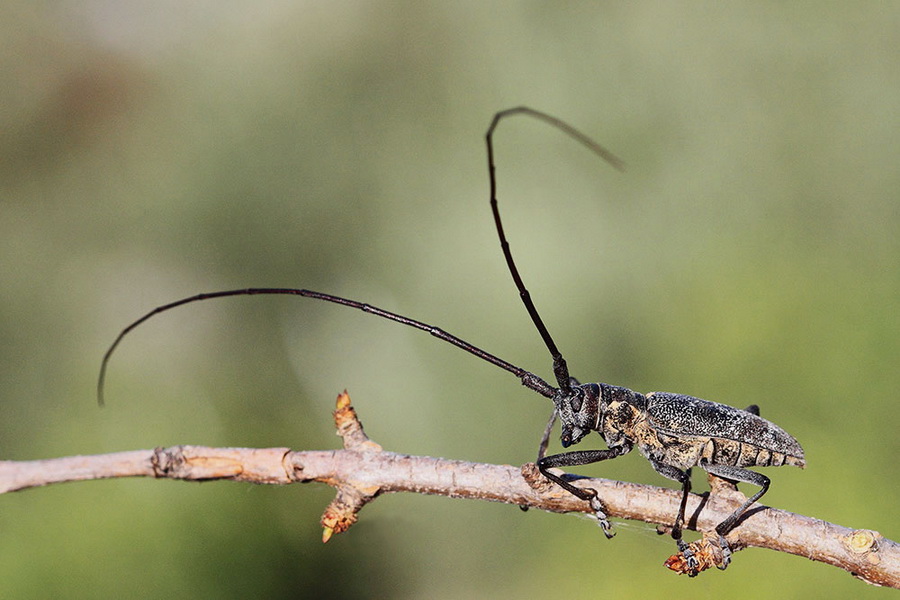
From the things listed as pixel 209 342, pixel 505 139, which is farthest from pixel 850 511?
pixel 209 342

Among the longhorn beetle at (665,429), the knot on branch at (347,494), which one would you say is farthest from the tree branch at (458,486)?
the longhorn beetle at (665,429)

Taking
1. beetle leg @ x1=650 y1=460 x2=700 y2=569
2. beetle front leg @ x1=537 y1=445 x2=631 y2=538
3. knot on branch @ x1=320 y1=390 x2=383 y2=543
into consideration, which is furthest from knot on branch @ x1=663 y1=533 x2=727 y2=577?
knot on branch @ x1=320 y1=390 x2=383 y2=543

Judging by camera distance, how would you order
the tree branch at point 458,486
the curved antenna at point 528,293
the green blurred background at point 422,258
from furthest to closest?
the green blurred background at point 422,258, the curved antenna at point 528,293, the tree branch at point 458,486

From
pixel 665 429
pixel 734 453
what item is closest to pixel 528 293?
pixel 665 429

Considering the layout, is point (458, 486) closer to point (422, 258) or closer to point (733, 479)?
point (733, 479)

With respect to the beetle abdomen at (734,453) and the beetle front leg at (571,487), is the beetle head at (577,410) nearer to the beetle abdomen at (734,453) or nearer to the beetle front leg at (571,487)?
the beetle front leg at (571,487)

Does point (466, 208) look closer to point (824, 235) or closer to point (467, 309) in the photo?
point (467, 309)
